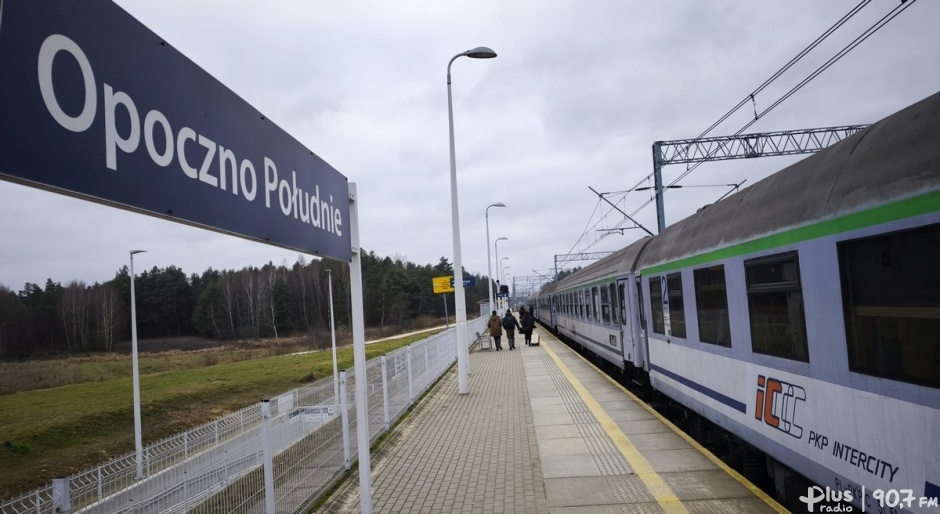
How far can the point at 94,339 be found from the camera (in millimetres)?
24234

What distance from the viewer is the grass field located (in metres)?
19.6

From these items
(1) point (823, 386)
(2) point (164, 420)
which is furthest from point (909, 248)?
(2) point (164, 420)

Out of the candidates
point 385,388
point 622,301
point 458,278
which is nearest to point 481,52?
point 458,278

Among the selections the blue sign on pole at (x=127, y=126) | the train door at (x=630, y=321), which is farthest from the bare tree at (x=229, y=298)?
the blue sign on pole at (x=127, y=126)

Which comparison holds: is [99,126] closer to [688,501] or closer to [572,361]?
[688,501]

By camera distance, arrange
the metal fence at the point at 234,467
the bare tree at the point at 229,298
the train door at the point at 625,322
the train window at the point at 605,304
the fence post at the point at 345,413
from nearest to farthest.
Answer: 1. the metal fence at the point at 234,467
2. the fence post at the point at 345,413
3. the train door at the point at 625,322
4. the train window at the point at 605,304
5. the bare tree at the point at 229,298

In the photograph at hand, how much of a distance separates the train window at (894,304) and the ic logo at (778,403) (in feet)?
3.15

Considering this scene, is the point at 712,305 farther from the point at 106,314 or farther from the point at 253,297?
the point at 253,297

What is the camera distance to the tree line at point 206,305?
19.7 meters

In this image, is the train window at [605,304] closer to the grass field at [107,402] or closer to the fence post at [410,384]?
the fence post at [410,384]

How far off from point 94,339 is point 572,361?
64.2 ft

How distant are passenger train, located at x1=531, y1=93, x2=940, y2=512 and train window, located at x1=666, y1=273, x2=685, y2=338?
2.19 ft

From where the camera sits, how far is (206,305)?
139 feet

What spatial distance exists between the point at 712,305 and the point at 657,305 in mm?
2703
